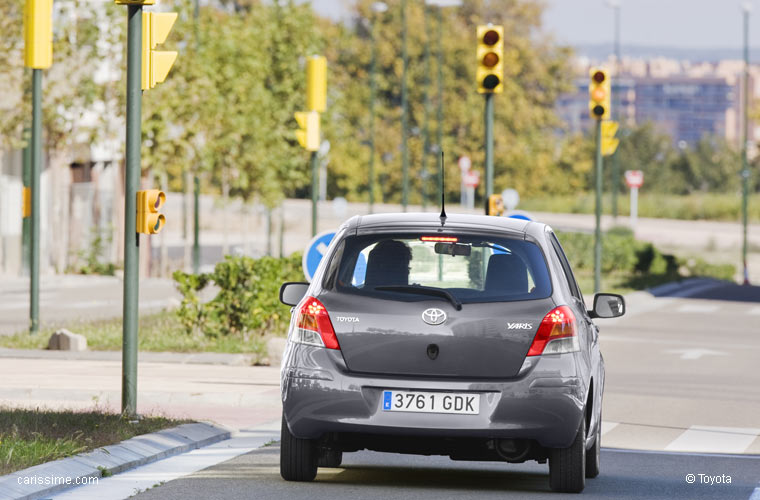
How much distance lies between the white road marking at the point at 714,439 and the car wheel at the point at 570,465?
9.97ft

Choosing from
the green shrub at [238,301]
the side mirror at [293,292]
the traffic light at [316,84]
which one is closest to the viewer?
the side mirror at [293,292]

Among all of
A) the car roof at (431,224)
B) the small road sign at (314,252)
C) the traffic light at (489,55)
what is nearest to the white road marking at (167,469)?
the car roof at (431,224)

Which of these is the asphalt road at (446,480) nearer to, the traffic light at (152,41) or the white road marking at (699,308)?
the traffic light at (152,41)

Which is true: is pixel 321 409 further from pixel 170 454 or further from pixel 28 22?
pixel 28 22

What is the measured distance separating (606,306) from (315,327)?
80.8 inches

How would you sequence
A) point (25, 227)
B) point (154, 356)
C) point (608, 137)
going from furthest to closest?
point (25, 227), point (608, 137), point (154, 356)

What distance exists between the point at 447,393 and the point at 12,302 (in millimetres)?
22914

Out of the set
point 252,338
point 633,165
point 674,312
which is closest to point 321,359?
point 252,338

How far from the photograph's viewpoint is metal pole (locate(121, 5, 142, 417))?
11656mm

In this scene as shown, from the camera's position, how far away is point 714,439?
1267 centimetres

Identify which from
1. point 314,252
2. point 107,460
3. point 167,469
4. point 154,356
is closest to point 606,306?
point 167,469

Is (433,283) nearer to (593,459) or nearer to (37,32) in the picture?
(593,459)

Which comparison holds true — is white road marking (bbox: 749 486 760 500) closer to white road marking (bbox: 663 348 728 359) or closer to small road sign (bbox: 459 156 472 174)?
white road marking (bbox: 663 348 728 359)

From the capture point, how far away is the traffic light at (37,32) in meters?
19.4
